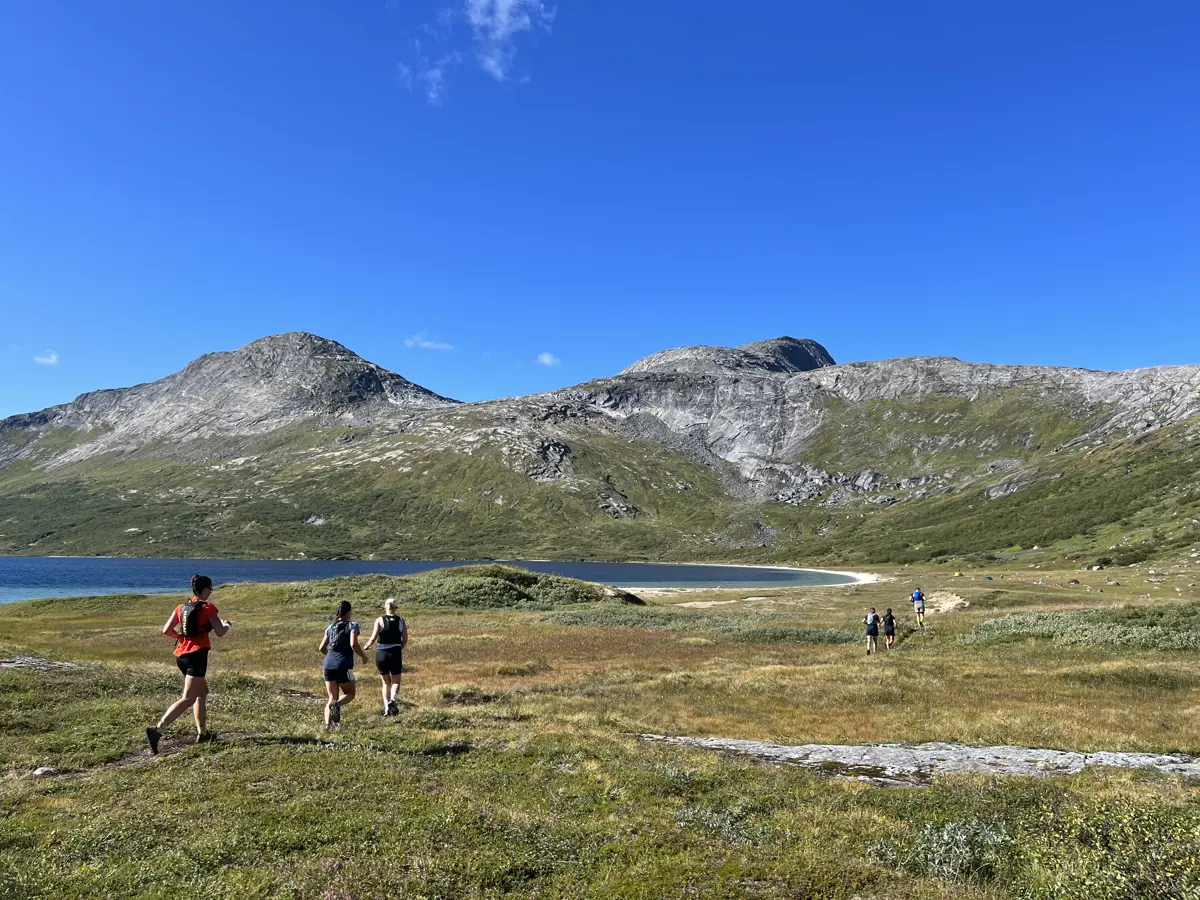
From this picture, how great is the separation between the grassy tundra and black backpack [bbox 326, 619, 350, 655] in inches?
88.1

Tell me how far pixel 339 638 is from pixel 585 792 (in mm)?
9174

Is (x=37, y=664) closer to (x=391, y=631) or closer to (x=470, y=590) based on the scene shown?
(x=391, y=631)

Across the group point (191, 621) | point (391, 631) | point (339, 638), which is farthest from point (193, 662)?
point (391, 631)

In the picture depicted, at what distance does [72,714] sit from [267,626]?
50050mm

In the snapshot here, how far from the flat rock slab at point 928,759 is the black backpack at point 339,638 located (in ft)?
32.4

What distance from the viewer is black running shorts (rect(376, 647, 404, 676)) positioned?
20891 millimetres

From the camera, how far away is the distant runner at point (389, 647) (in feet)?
68.4

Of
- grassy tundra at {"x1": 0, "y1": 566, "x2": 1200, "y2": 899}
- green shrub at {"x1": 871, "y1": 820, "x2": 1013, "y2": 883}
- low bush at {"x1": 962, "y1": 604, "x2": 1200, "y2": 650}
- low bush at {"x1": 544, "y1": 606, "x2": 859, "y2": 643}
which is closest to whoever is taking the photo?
grassy tundra at {"x1": 0, "y1": 566, "x2": 1200, "y2": 899}

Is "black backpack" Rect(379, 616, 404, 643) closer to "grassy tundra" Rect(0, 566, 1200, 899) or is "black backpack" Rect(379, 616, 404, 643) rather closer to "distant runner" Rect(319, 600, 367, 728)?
"distant runner" Rect(319, 600, 367, 728)

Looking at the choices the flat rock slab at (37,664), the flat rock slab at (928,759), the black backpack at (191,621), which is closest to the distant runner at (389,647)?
the black backpack at (191,621)

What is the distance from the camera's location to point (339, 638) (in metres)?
19.1

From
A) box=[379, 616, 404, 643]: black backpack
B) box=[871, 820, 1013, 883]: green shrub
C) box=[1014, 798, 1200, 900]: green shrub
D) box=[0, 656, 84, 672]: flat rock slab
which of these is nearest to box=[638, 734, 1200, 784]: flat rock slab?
box=[871, 820, 1013, 883]: green shrub

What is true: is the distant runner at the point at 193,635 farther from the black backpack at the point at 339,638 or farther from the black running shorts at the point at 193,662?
the black backpack at the point at 339,638

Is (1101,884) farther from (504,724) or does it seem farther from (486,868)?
(504,724)
